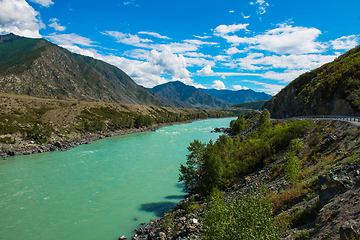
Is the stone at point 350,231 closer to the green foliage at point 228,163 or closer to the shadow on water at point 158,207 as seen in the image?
the green foliage at point 228,163

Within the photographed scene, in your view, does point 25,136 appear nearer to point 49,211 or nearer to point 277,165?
point 49,211

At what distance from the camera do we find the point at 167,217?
66.7 feet

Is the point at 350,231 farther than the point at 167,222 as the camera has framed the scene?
No

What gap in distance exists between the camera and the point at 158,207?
2531cm

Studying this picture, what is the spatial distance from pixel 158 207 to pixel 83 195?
1232 centimetres

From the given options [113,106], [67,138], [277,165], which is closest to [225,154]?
[277,165]

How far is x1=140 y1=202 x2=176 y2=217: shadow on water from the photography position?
79.9 feet

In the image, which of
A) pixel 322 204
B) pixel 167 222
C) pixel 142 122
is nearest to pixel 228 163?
pixel 167 222

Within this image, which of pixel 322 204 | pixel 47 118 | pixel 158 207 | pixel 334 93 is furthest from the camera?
pixel 47 118

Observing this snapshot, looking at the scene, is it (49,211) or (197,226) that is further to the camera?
(49,211)

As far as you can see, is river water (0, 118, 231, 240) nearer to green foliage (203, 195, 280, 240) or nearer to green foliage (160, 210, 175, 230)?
green foliage (160, 210, 175, 230)

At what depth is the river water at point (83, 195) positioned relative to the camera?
69.1ft

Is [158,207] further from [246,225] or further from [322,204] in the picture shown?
[322,204]

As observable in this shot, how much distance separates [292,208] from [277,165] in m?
10.1
